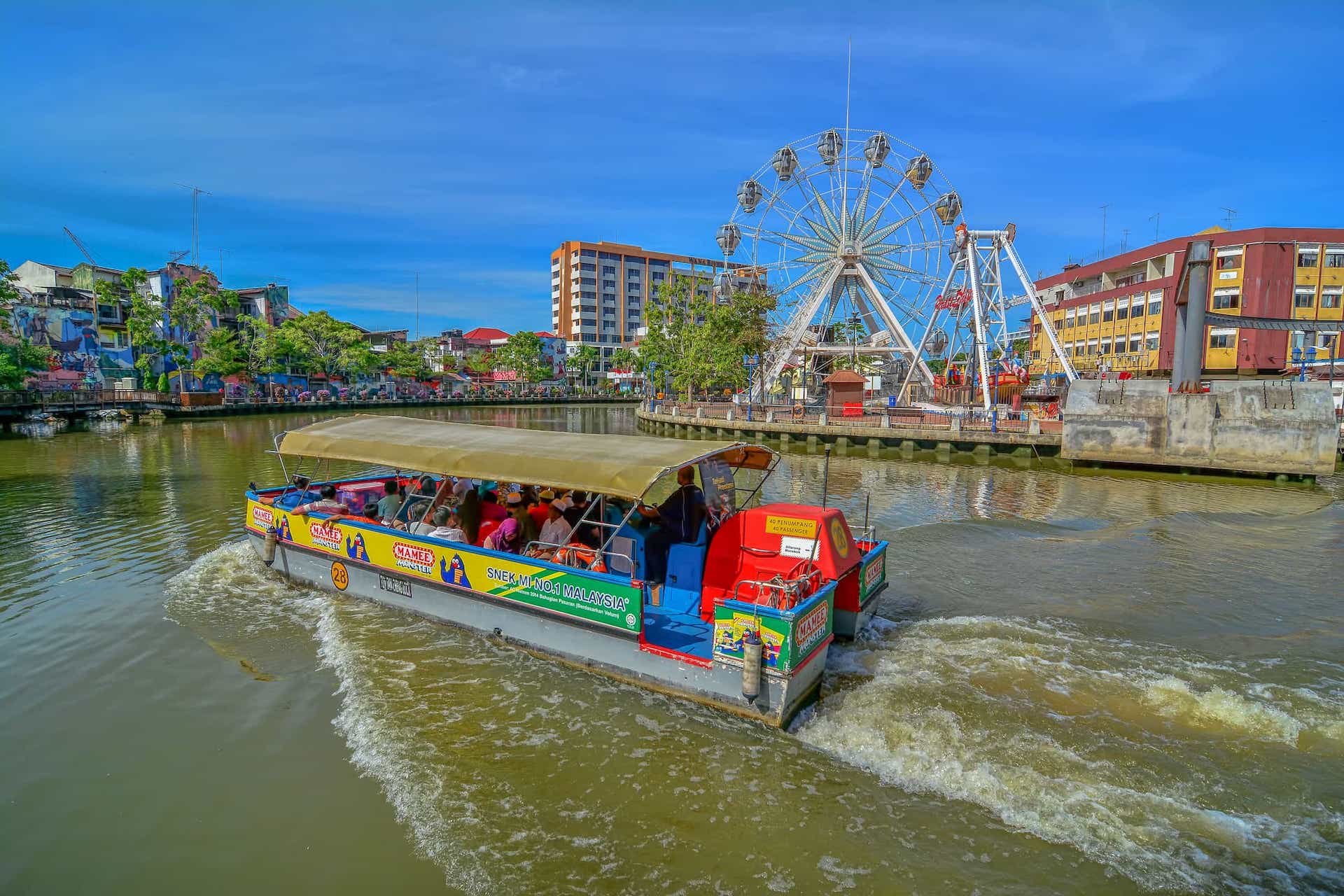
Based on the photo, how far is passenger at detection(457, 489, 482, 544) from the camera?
30.2 ft

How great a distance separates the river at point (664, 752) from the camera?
15.4 ft

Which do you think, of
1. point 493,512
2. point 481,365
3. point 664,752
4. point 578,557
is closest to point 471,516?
point 493,512

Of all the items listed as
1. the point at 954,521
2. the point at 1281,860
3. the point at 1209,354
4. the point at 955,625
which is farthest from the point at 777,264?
the point at 1281,860

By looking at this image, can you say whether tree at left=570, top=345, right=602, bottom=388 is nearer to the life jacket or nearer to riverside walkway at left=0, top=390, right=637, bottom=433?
riverside walkway at left=0, top=390, right=637, bottom=433

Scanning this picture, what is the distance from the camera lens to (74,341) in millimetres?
54188

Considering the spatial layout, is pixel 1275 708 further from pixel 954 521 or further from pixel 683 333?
pixel 683 333

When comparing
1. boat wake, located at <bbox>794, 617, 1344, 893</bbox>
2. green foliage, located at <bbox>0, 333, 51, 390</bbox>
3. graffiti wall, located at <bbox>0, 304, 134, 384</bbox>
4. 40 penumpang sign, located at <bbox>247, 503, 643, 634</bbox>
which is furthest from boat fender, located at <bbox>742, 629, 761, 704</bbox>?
graffiti wall, located at <bbox>0, 304, 134, 384</bbox>

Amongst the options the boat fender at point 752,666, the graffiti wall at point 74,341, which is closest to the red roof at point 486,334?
the graffiti wall at point 74,341

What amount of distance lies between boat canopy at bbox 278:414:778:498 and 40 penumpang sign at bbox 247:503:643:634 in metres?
0.94

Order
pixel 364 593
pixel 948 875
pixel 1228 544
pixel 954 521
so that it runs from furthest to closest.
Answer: pixel 954 521
pixel 1228 544
pixel 364 593
pixel 948 875

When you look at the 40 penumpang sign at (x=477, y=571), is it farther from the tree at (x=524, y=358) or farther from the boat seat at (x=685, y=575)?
the tree at (x=524, y=358)

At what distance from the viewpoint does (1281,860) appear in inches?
183

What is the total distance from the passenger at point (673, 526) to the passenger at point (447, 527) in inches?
106

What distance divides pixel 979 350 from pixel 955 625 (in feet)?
114
